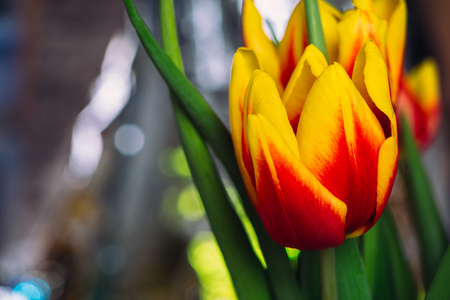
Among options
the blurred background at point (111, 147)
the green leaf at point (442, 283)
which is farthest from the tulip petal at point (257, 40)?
the blurred background at point (111, 147)

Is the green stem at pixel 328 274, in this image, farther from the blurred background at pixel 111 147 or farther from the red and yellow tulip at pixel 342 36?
the blurred background at pixel 111 147

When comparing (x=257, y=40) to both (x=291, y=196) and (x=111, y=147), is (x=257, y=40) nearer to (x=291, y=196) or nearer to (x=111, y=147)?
(x=291, y=196)

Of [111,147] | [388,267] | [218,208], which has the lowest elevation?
[111,147]

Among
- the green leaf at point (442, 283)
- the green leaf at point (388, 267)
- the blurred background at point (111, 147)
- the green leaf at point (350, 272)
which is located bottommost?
the blurred background at point (111, 147)

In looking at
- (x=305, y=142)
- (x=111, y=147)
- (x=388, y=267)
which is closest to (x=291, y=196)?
(x=305, y=142)

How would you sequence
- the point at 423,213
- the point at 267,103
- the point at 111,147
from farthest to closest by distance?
the point at 111,147 < the point at 423,213 < the point at 267,103

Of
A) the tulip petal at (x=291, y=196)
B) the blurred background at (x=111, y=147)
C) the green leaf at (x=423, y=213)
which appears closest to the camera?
the tulip petal at (x=291, y=196)

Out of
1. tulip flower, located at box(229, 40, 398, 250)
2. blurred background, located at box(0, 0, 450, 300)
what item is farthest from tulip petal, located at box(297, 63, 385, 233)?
blurred background, located at box(0, 0, 450, 300)
